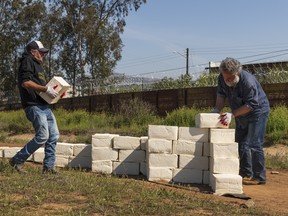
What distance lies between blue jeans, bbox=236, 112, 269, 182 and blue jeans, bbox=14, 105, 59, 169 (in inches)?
107

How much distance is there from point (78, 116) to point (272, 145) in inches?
405

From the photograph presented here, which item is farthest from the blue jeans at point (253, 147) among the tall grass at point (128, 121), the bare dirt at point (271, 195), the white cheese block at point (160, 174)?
the tall grass at point (128, 121)

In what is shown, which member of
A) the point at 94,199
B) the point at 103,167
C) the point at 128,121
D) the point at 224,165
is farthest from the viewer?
the point at 128,121

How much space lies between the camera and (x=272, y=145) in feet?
37.1

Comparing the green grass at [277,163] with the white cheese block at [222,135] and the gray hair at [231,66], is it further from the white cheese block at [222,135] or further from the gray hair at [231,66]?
the gray hair at [231,66]

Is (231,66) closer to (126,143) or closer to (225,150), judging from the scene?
(225,150)

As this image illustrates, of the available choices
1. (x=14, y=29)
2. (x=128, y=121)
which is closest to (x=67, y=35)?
(x=14, y=29)

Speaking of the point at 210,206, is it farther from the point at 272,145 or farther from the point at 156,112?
the point at 156,112

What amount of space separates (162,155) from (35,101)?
6.29ft

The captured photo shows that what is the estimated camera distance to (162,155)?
665 cm

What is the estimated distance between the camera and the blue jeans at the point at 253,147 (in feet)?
21.7

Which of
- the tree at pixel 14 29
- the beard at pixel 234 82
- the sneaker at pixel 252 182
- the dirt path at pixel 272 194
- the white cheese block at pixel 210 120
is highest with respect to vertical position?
the tree at pixel 14 29

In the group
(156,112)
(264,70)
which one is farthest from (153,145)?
(156,112)

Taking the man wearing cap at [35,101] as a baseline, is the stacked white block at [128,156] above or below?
below
